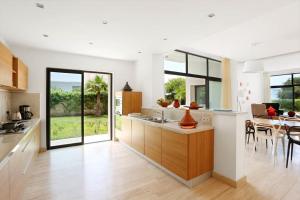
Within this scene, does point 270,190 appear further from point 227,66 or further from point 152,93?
point 227,66

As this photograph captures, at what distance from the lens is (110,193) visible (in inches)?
89.9

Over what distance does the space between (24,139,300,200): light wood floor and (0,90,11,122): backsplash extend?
1.14 meters

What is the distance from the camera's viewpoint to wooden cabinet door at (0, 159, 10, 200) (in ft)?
4.20

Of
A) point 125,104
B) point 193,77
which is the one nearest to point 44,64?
point 125,104

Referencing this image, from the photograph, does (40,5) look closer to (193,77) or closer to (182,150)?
(182,150)

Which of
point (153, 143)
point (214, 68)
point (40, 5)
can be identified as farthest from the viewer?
point (214, 68)

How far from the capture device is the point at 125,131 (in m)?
4.40

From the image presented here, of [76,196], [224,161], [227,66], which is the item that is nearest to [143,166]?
[76,196]

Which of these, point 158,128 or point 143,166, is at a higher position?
point 158,128

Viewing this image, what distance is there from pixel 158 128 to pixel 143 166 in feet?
2.85

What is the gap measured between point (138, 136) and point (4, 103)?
2869mm

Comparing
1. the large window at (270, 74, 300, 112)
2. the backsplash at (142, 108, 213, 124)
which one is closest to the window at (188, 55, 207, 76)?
the backsplash at (142, 108, 213, 124)

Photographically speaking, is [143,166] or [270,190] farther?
[143,166]

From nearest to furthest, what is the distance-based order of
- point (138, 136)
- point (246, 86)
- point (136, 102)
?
point (138, 136) < point (136, 102) < point (246, 86)
